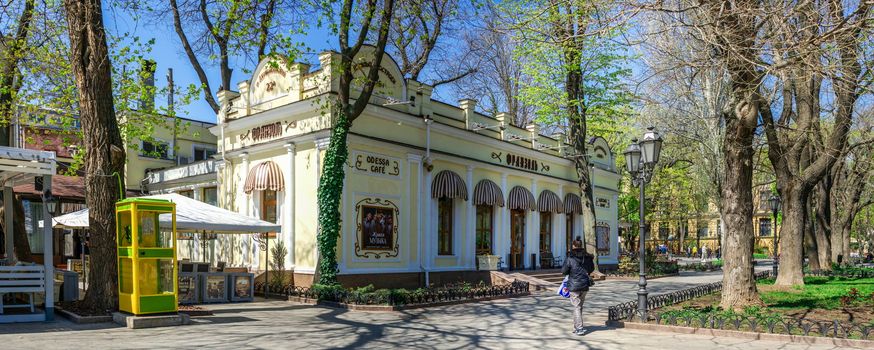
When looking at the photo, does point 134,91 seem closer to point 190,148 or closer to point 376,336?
point 190,148

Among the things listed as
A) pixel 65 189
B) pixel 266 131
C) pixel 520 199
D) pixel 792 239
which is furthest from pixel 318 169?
pixel 792 239

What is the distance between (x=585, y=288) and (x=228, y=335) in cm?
616

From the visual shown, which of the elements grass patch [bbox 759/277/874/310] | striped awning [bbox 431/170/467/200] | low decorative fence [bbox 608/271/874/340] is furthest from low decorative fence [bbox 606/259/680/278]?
low decorative fence [bbox 608/271/874/340]

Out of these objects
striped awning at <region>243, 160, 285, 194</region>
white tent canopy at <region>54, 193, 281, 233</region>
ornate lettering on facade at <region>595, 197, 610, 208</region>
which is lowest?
white tent canopy at <region>54, 193, 281, 233</region>

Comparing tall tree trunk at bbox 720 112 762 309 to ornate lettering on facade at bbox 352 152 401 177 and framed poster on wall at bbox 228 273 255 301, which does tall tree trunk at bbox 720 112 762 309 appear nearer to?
ornate lettering on facade at bbox 352 152 401 177

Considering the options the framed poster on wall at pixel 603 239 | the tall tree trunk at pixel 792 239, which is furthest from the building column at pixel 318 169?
the framed poster on wall at pixel 603 239

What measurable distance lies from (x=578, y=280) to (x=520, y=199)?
12021 millimetres

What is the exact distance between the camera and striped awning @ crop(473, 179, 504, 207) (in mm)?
21516

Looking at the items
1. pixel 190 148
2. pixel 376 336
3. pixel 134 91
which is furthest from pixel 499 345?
pixel 190 148

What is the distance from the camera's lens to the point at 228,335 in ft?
34.7

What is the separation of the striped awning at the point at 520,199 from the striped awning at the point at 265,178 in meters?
8.64

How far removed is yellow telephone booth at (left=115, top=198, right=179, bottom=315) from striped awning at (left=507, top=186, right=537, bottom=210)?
13620 millimetres

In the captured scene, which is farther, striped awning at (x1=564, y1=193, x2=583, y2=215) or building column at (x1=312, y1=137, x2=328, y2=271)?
striped awning at (x1=564, y1=193, x2=583, y2=215)

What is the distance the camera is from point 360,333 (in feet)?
36.9
